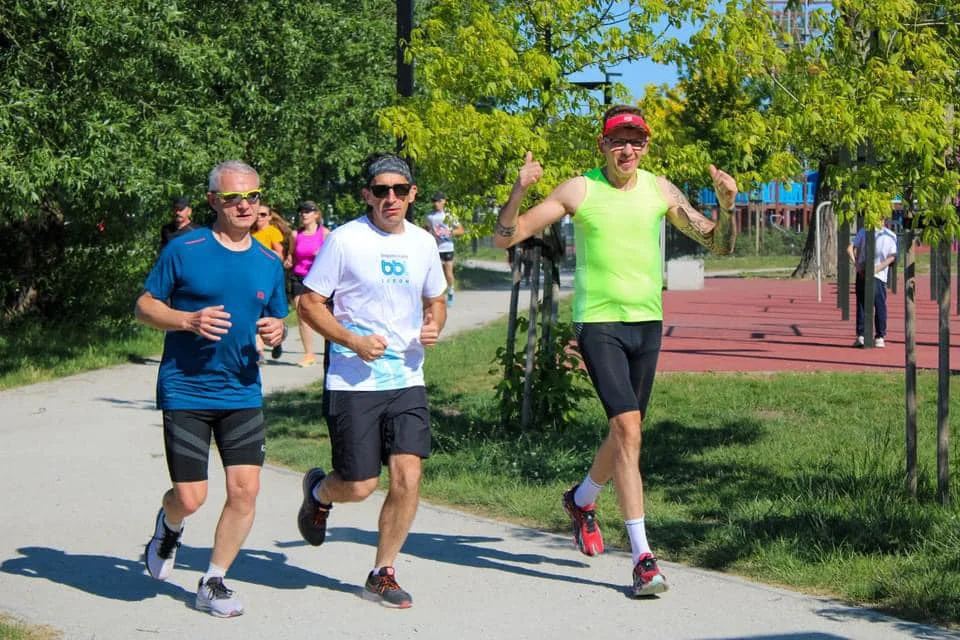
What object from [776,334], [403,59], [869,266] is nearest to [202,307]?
[403,59]

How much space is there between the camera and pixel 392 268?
5.87 meters

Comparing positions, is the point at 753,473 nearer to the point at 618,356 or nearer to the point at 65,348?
the point at 618,356

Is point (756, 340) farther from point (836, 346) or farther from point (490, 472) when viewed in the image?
point (490, 472)

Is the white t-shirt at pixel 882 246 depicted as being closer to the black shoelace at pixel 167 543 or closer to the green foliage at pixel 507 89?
the green foliage at pixel 507 89

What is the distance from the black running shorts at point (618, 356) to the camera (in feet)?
20.0

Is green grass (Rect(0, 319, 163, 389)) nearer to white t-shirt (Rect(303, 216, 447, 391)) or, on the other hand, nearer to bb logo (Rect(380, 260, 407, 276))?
white t-shirt (Rect(303, 216, 447, 391))

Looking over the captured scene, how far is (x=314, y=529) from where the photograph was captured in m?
6.39

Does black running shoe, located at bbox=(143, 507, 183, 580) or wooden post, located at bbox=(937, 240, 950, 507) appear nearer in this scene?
black running shoe, located at bbox=(143, 507, 183, 580)

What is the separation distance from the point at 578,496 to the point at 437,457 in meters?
2.86

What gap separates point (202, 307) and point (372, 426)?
863 millimetres

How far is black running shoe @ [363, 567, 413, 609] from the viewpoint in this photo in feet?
19.1

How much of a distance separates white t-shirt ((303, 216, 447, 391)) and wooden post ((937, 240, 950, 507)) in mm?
2942

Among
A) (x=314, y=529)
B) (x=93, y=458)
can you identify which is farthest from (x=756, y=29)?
(x=93, y=458)

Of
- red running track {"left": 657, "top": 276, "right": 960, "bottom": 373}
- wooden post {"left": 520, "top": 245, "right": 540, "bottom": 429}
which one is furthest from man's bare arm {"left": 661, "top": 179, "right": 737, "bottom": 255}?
red running track {"left": 657, "top": 276, "right": 960, "bottom": 373}
